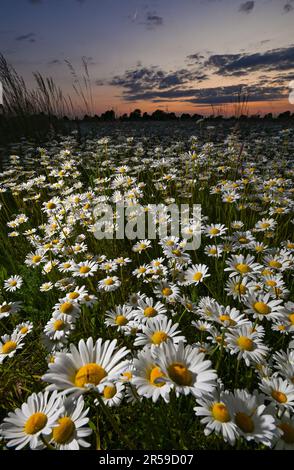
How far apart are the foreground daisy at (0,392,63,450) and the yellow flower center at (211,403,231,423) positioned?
1.76 ft

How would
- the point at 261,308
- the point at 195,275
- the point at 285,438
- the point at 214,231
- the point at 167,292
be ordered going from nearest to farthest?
the point at 285,438
the point at 261,308
the point at 167,292
the point at 195,275
the point at 214,231

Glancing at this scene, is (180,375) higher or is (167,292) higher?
(180,375)

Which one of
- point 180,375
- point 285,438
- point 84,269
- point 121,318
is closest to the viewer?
point 180,375

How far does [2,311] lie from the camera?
2068 mm

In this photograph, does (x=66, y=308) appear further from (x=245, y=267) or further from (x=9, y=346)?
(x=245, y=267)

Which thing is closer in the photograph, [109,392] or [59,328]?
[109,392]

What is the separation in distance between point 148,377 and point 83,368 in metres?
0.23

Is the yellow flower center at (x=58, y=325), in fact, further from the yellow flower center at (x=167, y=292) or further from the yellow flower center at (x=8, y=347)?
the yellow flower center at (x=167, y=292)

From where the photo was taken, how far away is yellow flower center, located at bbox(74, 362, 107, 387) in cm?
97

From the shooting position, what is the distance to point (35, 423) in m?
1.04

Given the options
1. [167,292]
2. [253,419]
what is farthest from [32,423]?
[167,292]
